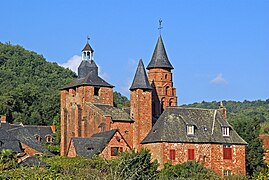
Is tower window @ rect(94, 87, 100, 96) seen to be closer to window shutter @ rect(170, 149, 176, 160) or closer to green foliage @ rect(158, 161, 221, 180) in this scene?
window shutter @ rect(170, 149, 176, 160)

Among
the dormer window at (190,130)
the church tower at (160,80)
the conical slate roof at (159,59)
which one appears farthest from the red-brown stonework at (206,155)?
the conical slate roof at (159,59)

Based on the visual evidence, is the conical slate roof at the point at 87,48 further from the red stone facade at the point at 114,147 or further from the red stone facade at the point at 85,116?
the red stone facade at the point at 114,147

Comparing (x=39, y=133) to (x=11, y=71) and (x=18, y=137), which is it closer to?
(x=18, y=137)

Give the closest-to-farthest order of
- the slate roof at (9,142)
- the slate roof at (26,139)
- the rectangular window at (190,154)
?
1. the rectangular window at (190,154)
2. the slate roof at (9,142)
3. the slate roof at (26,139)

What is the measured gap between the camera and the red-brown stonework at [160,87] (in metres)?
71.3

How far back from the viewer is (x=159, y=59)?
72.3 metres

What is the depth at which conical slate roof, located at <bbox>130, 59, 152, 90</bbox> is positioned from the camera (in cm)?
6600

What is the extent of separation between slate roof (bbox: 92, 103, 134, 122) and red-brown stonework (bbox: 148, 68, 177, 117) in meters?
3.97

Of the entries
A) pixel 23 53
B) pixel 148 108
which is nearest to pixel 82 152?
pixel 148 108

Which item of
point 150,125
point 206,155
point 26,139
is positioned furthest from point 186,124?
point 26,139

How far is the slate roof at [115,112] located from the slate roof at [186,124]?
361 centimetres

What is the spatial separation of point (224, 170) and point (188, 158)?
3756 millimetres

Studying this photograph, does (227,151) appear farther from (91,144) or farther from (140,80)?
(91,144)

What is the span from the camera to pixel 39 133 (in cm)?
9156
